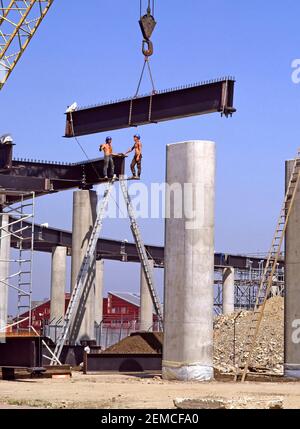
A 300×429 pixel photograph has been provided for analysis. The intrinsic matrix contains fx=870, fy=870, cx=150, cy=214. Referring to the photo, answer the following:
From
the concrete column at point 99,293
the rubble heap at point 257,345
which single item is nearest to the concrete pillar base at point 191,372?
the rubble heap at point 257,345

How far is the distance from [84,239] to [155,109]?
276 inches

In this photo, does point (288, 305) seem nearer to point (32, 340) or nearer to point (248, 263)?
point (32, 340)

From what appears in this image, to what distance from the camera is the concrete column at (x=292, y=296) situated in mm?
24656

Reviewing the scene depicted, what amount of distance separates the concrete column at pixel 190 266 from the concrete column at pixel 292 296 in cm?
272

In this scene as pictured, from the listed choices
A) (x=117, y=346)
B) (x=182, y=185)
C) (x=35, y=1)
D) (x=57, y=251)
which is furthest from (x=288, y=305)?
(x=57, y=251)

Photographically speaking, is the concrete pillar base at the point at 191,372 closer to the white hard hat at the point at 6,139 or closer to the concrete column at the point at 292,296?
the concrete column at the point at 292,296

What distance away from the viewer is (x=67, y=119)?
3253 cm

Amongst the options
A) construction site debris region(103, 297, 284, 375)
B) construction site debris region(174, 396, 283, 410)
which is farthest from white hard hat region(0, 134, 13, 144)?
construction site debris region(174, 396, 283, 410)

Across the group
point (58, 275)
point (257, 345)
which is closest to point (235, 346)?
point (257, 345)

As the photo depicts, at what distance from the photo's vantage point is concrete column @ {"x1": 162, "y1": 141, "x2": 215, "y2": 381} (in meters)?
23.2

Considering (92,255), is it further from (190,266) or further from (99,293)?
(99,293)

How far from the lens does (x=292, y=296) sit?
81.7 ft

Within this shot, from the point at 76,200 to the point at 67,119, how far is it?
321 centimetres

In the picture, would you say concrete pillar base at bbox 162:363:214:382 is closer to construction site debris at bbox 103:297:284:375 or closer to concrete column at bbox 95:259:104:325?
construction site debris at bbox 103:297:284:375
